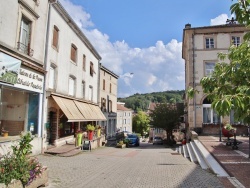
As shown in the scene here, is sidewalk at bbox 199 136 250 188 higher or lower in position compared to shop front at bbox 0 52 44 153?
lower

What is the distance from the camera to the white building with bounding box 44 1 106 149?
16.3 metres

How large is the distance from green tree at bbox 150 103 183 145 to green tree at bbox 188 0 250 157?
28228 mm

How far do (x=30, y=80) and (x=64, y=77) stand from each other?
5444 millimetres

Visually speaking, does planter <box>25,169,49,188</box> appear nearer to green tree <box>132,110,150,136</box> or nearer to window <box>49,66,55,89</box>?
window <box>49,66,55,89</box>

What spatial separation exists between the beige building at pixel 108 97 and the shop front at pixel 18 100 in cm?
1838

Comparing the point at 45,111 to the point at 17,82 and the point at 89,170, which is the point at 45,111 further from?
the point at 89,170

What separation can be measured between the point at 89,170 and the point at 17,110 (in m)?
5.80

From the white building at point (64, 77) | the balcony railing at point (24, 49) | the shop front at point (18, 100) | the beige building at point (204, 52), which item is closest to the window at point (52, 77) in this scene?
the white building at point (64, 77)

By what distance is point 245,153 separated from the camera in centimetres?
1427

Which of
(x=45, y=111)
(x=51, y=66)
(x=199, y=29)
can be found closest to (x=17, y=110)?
(x=45, y=111)

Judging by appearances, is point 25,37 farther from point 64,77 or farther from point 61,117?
point 61,117

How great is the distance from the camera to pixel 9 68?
11.2 meters

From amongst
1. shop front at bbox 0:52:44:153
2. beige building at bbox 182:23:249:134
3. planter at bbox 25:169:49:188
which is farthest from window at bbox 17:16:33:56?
beige building at bbox 182:23:249:134

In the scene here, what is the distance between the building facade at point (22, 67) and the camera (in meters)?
11.3
